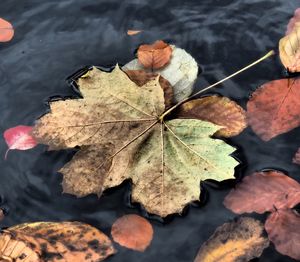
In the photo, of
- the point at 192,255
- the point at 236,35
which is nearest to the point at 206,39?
the point at 236,35

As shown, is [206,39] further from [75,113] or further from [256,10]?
[75,113]

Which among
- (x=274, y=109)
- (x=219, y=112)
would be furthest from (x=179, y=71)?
(x=274, y=109)

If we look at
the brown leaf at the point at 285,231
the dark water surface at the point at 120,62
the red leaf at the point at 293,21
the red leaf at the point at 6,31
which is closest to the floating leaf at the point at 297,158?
the dark water surface at the point at 120,62

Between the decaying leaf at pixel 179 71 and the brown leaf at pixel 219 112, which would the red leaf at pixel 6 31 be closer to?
the decaying leaf at pixel 179 71

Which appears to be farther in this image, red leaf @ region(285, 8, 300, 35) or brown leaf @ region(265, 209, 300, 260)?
red leaf @ region(285, 8, 300, 35)

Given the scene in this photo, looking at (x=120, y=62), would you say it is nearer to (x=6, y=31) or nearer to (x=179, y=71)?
(x=179, y=71)

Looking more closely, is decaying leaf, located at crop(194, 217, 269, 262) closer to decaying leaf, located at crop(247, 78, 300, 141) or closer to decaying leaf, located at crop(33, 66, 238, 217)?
decaying leaf, located at crop(33, 66, 238, 217)

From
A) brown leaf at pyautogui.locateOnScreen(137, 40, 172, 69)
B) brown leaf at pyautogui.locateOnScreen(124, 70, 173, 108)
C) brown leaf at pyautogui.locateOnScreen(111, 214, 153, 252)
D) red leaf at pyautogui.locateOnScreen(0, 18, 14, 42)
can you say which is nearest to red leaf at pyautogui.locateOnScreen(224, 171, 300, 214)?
brown leaf at pyautogui.locateOnScreen(111, 214, 153, 252)
